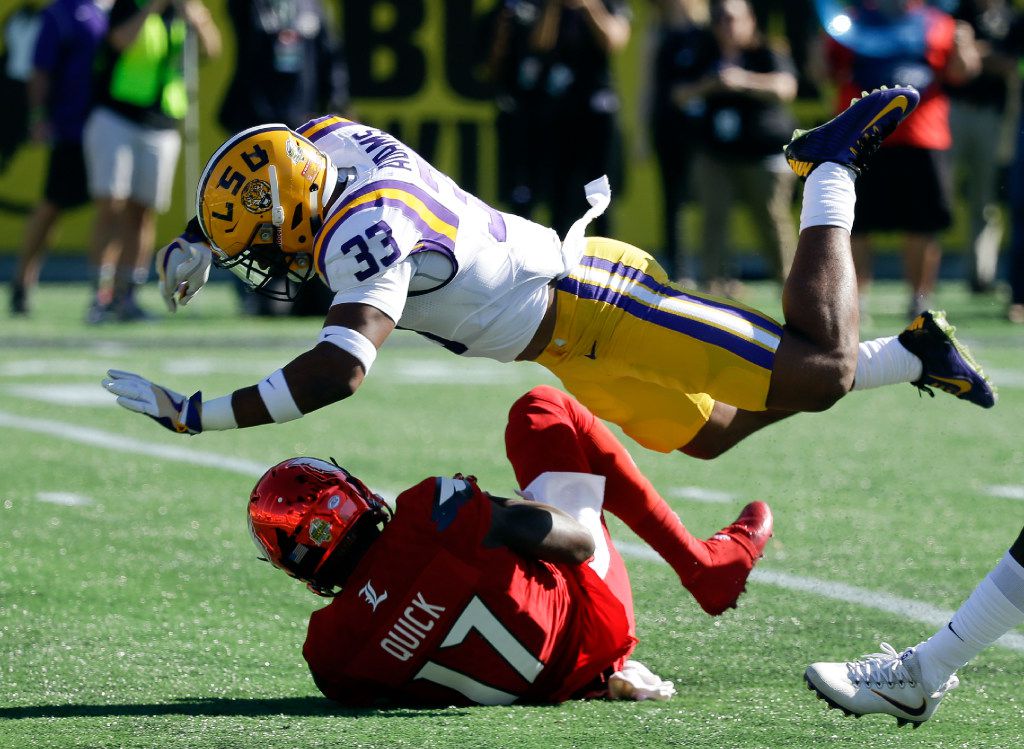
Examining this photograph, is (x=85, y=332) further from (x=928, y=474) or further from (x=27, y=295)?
(x=928, y=474)

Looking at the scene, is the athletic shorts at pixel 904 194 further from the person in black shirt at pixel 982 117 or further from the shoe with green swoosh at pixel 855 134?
the shoe with green swoosh at pixel 855 134

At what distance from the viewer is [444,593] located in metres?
3.77

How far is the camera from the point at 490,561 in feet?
12.5

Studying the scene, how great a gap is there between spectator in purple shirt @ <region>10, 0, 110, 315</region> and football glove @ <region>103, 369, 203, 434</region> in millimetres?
8431

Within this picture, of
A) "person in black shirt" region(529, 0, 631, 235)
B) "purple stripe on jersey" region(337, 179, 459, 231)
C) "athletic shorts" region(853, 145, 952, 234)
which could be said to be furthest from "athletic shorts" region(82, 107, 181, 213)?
"purple stripe on jersey" region(337, 179, 459, 231)

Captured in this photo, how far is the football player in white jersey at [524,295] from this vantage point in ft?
13.3

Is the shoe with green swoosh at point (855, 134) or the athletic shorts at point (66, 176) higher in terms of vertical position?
the shoe with green swoosh at point (855, 134)

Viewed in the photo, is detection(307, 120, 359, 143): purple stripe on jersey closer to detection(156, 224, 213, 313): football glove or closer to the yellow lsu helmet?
the yellow lsu helmet

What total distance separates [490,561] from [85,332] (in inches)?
316

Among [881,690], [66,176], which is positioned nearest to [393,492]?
[881,690]

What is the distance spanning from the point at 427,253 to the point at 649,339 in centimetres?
69

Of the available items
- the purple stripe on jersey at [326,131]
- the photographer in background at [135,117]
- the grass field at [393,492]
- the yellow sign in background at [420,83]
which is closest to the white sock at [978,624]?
the grass field at [393,492]

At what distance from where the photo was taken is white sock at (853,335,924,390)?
483 centimetres

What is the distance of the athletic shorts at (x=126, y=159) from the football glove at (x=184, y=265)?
23.4 ft
